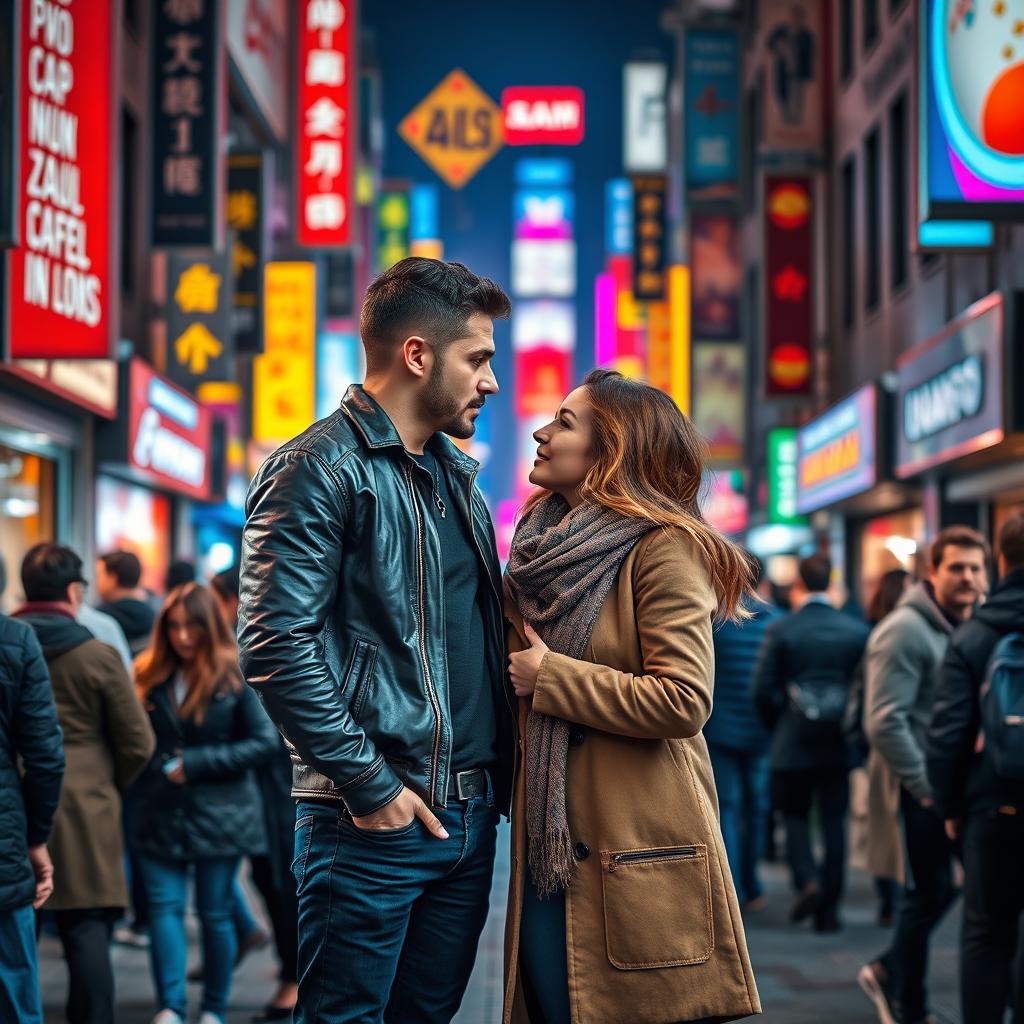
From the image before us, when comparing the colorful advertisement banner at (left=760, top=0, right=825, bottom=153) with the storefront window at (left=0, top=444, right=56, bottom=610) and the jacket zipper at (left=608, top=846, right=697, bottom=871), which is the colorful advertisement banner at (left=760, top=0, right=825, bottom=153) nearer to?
the storefront window at (left=0, top=444, right=56, bottom=610)

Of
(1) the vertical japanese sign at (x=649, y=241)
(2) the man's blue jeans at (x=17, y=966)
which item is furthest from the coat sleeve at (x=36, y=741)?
(1) the vertical japanese sign at (x=649, y=241)

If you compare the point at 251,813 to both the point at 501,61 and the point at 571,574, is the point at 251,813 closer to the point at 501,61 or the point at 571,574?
the point at 571,574

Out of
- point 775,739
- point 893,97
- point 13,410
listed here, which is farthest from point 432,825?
point 893,97

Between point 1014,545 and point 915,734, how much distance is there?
194 centimetres

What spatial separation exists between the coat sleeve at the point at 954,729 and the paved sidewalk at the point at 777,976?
1.71 m

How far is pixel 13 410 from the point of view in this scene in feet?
42.3

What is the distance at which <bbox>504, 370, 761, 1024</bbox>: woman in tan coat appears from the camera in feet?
11.7

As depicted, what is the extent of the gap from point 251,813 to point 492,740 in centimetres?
329

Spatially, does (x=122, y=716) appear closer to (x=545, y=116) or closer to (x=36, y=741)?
(x=36, y=741)

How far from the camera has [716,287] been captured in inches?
945

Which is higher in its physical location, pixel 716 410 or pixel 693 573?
pixel 716 410

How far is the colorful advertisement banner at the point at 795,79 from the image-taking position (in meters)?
19.8

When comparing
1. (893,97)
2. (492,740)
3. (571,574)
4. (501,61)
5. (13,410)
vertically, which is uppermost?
(501,61)

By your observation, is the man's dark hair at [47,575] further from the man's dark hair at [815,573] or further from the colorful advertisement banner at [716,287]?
the colorful advertisement banner at [716,287]
